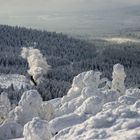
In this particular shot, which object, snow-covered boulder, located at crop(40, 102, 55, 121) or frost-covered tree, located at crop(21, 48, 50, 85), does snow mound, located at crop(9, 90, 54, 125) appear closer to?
snow-covered boulder, located at crop(40, 102, 55, 121)

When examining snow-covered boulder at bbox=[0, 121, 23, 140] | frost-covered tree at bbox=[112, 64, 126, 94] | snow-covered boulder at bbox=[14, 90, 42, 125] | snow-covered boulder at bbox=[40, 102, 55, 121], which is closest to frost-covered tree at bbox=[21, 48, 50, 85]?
frost-covered tree at bbox=[112, 64, 126, 94]

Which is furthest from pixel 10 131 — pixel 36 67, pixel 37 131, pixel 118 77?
pixel 36 67

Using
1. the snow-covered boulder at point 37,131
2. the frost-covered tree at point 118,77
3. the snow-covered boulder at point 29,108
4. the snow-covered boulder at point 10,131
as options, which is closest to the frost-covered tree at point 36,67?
the frost-covered tree at point 118,77

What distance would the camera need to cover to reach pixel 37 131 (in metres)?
50.8

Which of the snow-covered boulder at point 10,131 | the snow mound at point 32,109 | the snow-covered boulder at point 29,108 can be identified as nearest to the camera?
the snow-covered boulder at point 10,131

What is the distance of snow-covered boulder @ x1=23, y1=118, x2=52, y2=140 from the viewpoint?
5072 centimetres

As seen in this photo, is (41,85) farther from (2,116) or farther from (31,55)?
(2,116)

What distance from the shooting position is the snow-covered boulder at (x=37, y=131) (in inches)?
1997

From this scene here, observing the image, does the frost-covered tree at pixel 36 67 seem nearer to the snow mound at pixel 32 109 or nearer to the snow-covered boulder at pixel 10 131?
the snow mound at pixel 32 109

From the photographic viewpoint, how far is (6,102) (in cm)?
9494

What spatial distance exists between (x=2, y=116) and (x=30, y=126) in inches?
1191

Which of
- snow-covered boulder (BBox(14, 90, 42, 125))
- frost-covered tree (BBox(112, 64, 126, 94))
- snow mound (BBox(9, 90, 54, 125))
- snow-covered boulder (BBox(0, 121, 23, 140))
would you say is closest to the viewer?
snow-covered boulder (BBox(0, 121, 23, 140))

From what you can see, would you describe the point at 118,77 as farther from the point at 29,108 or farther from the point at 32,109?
Answer: the point at 29,108

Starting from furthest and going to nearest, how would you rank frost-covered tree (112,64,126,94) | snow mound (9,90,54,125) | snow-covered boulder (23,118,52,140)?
frost-covered tree (112,64,126,94) < snow mound (9,90,54,125) < snow-covered boulder (23,118,52,140)
